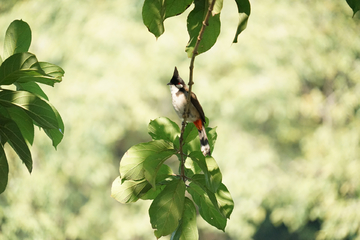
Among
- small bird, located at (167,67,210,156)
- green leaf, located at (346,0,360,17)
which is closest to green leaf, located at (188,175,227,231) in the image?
green leaf, located at (346,0,360,17)

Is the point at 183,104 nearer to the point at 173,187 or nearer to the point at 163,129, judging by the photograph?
the point at 163,129

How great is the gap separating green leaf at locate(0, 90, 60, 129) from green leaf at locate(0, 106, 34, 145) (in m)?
0.02

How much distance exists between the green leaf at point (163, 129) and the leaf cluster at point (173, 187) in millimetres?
36

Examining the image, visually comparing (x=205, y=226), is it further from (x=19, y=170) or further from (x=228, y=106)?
(x=19, y=170)

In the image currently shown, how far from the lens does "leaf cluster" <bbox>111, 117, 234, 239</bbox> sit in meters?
0.65

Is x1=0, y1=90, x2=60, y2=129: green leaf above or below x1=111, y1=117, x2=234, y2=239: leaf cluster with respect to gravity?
above

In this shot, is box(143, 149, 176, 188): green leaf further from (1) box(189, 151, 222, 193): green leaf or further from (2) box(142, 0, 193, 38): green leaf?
(2) box(142, 0, 193, 38): green leaf

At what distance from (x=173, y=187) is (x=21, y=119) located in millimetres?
314

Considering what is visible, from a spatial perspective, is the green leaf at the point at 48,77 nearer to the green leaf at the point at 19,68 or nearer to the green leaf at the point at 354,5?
the green leaf at the point at 19,68

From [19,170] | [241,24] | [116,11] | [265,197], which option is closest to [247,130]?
[265,197]

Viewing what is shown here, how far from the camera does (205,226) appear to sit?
6.32 m

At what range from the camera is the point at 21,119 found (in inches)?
28.0

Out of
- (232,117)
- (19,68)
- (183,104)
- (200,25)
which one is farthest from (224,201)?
(232,117)

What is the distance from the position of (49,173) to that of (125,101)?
61.0 inches
